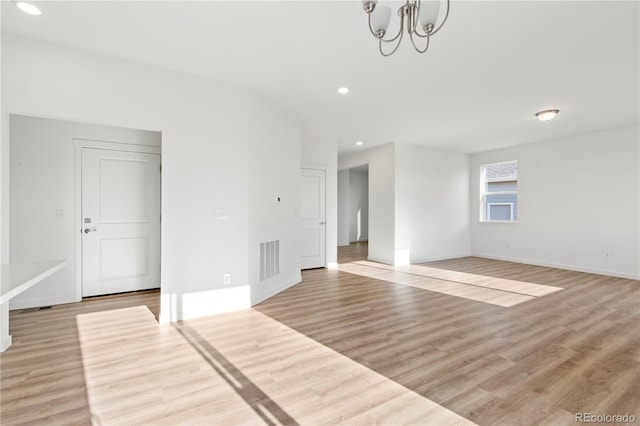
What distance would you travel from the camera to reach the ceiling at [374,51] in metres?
2.30

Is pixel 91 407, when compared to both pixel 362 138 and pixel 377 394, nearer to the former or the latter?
pixel 377 394

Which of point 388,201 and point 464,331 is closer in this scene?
point 464,331

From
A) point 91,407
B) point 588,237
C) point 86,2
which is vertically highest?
point 86,2

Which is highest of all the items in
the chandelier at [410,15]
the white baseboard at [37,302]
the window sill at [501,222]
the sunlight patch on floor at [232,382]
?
the chandelier at [410,15]

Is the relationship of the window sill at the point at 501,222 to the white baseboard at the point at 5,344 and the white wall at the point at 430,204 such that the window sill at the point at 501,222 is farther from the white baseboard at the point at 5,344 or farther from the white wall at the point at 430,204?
the white baseboard at the point at 5,344

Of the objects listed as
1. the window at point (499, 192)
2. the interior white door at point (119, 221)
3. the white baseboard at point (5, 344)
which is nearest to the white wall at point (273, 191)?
the interior white door at point (119, 221)

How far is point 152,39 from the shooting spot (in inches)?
106

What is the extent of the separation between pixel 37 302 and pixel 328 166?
4991 millimetres

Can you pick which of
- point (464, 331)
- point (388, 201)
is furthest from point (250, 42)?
point (388, 201)

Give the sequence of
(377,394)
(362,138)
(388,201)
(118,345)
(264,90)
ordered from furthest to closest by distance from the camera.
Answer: (388,201), (362,138), (264,90), (118,345), (377,394)

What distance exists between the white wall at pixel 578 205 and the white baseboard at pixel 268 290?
554cm

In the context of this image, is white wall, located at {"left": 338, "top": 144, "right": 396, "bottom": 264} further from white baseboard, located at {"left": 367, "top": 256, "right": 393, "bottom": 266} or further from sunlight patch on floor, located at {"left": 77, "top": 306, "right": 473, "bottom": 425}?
sunlight patch on floor, located at {"left": 77, "top": 306, "right": 473, "bottom": 425}

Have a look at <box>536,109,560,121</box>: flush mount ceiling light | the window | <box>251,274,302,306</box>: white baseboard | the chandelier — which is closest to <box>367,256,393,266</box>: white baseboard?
<box>251,274,302,306</box>: white baseboard

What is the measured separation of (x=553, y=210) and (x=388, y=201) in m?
3.47
